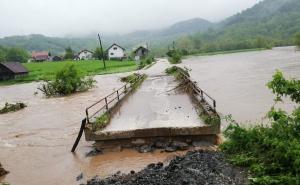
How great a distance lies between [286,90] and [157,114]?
7058mm

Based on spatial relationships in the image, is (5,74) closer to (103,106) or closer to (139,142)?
(103,106)

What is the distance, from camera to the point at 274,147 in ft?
29.5

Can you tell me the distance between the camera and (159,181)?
28.2 ft

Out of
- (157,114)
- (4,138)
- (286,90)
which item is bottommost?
(4,138)

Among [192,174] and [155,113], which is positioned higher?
[155,113]

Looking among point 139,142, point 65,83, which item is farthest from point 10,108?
point 139,142

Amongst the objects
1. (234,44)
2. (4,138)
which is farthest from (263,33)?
(4,138)

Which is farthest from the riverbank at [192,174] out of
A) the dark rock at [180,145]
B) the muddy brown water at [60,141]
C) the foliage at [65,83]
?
the foliage at [65,83]

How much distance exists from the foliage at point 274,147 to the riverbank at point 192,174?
A: 0.35 meters

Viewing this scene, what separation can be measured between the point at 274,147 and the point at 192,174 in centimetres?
212

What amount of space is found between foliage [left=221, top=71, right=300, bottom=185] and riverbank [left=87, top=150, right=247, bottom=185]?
0.35m

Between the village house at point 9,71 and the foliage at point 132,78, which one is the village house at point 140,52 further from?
the foliage at point 132,78

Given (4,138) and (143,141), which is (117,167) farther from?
(4,138)

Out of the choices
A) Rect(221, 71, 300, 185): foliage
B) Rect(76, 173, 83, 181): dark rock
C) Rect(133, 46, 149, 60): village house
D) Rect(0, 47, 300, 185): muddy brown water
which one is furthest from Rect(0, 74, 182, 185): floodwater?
Rect(133, 46, 149, 60): village house
